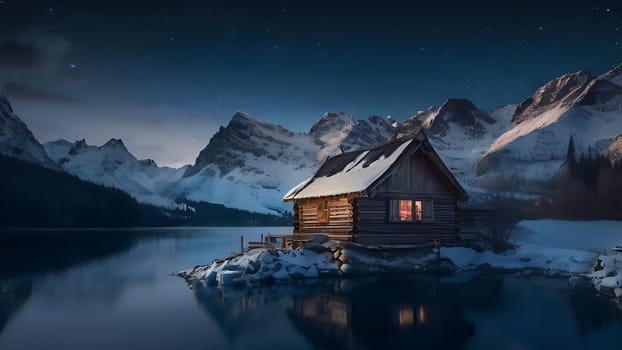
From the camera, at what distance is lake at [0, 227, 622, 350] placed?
46.2ft

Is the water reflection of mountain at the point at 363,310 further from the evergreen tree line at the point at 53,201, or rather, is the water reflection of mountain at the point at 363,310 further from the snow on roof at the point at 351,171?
the evergreen tree line at the point at 53,201

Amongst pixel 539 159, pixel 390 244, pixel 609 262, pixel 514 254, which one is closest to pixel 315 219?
pixel 390 244

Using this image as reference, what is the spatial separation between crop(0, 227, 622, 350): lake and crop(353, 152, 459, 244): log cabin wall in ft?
11.9

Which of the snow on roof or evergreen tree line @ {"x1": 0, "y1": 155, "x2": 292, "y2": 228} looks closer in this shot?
the snow on roof

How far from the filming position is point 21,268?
114 ft

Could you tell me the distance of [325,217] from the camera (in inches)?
1334

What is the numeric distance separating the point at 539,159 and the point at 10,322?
202055mm

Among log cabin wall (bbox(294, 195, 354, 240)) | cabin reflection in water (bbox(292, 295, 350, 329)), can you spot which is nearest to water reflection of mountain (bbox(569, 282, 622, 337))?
cabin reflection in water (bbox(292, 295, 350, 329))

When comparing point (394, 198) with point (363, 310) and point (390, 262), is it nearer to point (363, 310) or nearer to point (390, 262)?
point (390, 262)

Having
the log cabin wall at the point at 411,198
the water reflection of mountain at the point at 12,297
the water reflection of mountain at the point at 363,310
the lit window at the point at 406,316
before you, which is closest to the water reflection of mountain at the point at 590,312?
the water reflection of mountain at the point at 363,310

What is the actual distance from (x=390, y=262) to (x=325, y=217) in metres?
6.12

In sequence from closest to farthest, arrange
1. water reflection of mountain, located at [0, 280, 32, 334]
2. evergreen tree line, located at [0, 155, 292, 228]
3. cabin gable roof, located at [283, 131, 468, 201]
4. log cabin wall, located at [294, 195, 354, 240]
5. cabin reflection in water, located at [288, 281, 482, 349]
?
cabin reflection in water, located at [288, 281, 482, 349] → water reflection of mountain, located at [0, 280, 32, 334] → cabin gable roof, located at [283, 131, 468, 201] → log cabin wall, located at [294, 195, 354, 240] → evergreen tree line, located at [0, 155, 292, 228]

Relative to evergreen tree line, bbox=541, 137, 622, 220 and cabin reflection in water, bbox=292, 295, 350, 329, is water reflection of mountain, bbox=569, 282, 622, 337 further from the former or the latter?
evergreen tree line, bbox=541, 137, 622, 220

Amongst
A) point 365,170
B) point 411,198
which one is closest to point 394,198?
point 411,198
